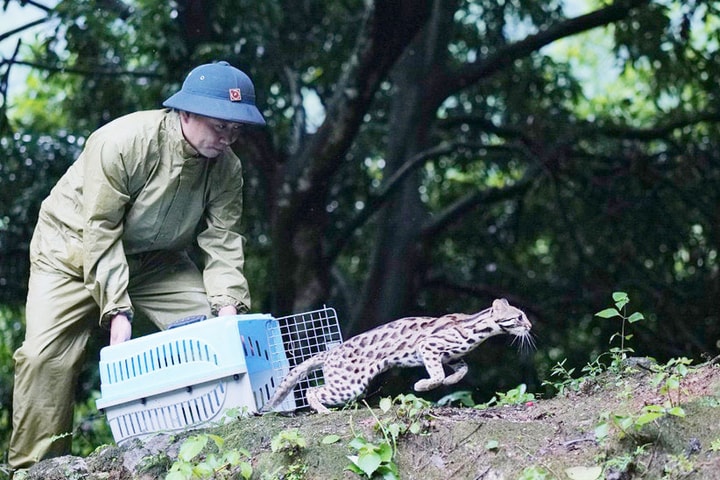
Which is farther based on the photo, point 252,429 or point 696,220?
point 696,220

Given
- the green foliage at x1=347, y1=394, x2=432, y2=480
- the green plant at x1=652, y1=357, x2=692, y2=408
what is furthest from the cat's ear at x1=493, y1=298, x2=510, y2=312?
the green plant at x1=652, y1=357, x2=692, y2=408

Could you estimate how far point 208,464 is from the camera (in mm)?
4281

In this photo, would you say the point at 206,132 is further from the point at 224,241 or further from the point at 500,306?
the point at 500,306

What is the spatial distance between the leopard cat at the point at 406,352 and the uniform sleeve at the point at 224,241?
0.68 meters

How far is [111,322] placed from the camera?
531 centimetres

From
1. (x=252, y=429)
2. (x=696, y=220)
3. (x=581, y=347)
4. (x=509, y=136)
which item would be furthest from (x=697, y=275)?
(x=252, y=429)

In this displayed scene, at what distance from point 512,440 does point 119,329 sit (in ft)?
6.68

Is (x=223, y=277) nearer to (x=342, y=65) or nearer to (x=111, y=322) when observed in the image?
(x=111, y=322)

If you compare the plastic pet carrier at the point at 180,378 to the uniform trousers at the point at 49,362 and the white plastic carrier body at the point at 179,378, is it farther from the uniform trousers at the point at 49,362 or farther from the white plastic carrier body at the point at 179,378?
the uniform trousers at the point at 49,362

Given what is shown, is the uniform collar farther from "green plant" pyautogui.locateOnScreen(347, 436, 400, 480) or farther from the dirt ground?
"green plant" pyautogui.locateOnScreen(347, 436, 400, 480)

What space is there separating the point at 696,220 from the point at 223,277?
7.17m

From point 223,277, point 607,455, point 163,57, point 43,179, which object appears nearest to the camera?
point 607,455

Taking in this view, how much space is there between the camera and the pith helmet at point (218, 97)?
527 centimetres

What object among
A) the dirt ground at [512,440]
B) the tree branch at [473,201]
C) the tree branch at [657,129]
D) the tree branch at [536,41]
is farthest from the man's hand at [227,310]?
the tree branch at [657,129]
